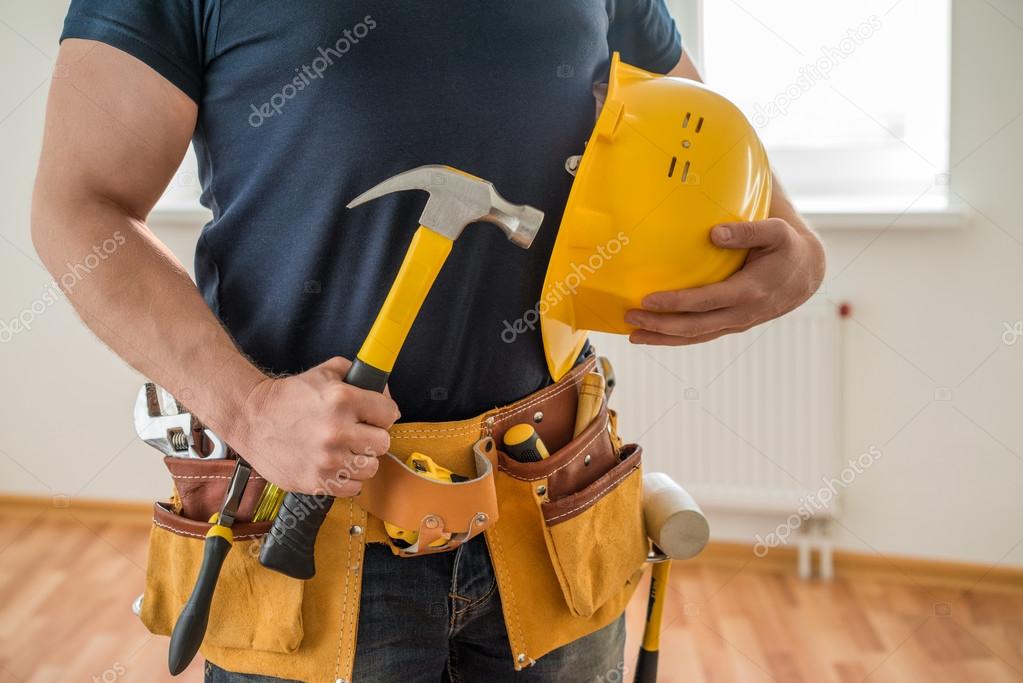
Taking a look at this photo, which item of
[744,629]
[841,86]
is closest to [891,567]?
[744,629]

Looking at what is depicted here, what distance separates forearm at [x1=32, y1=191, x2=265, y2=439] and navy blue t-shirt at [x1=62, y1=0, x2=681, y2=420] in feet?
0.38

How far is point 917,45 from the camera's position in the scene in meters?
2.65

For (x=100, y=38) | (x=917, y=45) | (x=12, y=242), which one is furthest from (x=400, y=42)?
(x=12, y=242)

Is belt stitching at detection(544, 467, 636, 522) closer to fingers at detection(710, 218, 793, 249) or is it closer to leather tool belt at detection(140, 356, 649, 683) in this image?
leather tool belt at detection(140, 356, 649, 683)

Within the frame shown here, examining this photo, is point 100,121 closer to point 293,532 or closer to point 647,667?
point 293,532

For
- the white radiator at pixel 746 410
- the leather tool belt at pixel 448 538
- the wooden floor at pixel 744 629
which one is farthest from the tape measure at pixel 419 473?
the white radiator at pixel 746 410

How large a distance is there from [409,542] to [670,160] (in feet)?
1.38

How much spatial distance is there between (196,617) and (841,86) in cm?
245

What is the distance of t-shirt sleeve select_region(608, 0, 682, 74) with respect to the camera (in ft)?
3.52

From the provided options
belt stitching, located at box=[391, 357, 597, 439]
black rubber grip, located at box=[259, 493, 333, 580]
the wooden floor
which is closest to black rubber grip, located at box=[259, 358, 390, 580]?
black rubber grip, located at box=[259, 493, 333, 580]

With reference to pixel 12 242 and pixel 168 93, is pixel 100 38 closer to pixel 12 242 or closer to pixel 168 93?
pixel 168 93

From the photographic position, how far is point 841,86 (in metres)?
2.71
